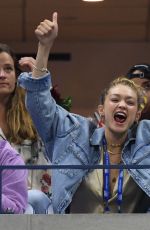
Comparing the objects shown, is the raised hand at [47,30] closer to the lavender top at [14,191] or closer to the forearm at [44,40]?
the forearm at [44,40]

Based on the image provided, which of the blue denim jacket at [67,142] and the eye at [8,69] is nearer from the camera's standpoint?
the blue denim jacket at [67,142]

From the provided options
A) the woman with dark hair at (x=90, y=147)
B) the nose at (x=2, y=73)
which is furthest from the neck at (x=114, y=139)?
the nose at (x=2, y=73)

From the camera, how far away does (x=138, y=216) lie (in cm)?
556

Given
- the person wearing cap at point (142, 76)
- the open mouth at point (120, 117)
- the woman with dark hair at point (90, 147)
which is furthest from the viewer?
the person wearing cap at point (142, 76)

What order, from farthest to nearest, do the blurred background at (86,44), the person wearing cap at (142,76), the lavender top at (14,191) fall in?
1. the blurred background at (86,44)
2. the person wearing cap at (142,76)
3. the lavender top at (14,191)

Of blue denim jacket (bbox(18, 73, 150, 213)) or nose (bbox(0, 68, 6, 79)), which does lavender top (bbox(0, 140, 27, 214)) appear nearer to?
blue denim jacket (bbox(18, 73, 150, 213))

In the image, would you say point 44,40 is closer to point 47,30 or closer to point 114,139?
point 47,30

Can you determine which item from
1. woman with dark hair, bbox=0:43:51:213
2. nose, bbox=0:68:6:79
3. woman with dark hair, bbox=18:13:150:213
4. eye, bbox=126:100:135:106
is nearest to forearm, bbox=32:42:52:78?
woman with dark hair, bbox=18:13:150:213

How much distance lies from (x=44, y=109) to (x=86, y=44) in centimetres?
573

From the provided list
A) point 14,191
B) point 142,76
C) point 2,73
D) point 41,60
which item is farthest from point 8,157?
point 142,76

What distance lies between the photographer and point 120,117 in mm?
6059

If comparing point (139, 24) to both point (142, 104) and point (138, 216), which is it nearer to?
point (142, 104)

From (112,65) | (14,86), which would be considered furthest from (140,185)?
(112,65)

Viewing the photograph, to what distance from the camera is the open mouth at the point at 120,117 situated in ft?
19.9
